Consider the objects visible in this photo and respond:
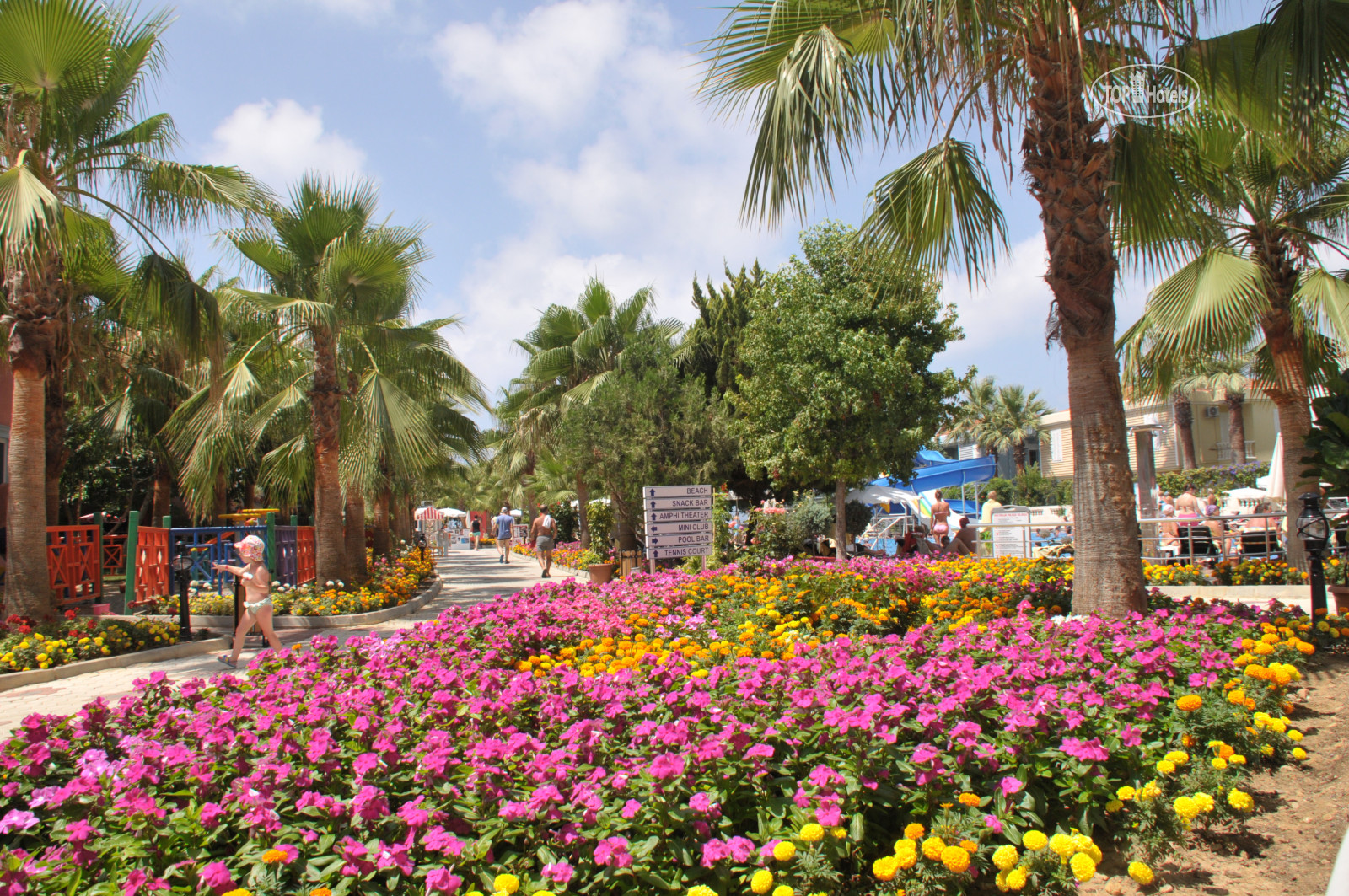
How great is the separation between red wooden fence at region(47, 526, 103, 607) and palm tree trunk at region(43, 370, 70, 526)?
89 cm

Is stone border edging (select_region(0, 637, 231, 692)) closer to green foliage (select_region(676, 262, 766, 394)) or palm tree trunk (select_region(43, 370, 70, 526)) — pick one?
palm tree trunk (select_region(43, 370, 70, 526))

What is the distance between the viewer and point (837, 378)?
15.8 meters

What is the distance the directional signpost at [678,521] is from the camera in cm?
1038

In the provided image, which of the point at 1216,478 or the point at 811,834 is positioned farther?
the point at 1216,478

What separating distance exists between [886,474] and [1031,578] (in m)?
11.4

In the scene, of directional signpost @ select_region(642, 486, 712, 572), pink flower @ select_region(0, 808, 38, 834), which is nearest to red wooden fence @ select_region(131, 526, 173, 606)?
directional signpost @ select_region(642, 486, 712, 572)

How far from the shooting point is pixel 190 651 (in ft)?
29.5

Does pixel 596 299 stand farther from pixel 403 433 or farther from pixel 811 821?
pixel 811 821

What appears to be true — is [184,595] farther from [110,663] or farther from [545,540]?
[545,540]

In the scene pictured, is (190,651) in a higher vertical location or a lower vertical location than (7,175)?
lower

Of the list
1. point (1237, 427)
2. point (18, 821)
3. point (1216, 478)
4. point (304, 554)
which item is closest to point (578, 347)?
point (304, 554)

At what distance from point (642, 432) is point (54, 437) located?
31.0 feet

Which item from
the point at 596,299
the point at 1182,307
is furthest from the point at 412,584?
the point at 1182,307

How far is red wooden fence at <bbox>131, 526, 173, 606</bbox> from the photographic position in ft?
39.4
